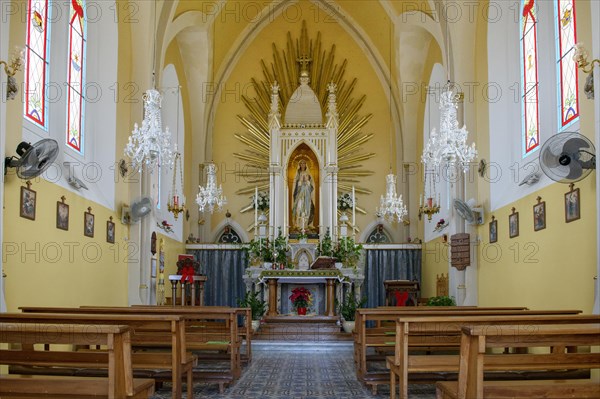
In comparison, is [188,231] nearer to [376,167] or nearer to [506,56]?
[376,167]

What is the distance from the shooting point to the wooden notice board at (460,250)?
12.0 m

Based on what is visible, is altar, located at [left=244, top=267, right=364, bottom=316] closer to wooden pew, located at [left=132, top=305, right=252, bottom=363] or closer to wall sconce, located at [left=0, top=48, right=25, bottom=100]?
wooden pew, located at [left=132, top=305, right=252, bottom=363]

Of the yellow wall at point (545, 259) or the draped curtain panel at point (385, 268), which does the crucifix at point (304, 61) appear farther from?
the yellow wall at point (545, 259)

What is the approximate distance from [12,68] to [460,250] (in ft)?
26.2

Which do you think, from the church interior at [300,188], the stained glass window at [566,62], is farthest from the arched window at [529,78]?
the stained glass window at [566,62]

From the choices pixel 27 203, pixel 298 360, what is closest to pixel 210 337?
pixel 298 360

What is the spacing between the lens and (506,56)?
39.0 ft

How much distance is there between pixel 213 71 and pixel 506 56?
804cm

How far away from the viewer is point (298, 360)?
32.2 ft

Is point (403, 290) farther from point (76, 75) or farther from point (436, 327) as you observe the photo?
point (436, 327)

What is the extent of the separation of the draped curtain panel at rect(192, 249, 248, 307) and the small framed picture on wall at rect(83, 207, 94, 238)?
19.7ft

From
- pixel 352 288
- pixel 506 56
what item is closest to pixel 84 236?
pixel 352 288

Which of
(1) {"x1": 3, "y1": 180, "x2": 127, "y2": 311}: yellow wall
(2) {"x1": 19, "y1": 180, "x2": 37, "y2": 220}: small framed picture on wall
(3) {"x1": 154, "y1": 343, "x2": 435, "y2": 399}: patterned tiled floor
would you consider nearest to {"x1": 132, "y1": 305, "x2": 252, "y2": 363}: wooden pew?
(3) {"x1": 154, "y1": 343, "x2": 435, "y2": 399}: patterned tiled floor

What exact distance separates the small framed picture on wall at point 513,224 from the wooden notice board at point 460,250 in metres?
1.48
